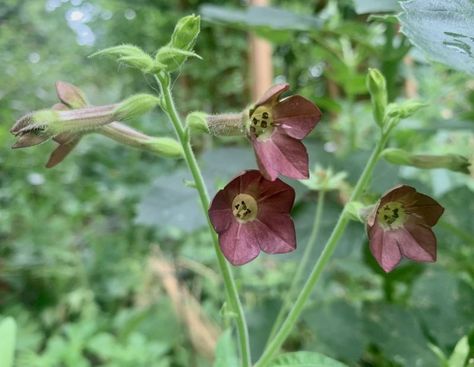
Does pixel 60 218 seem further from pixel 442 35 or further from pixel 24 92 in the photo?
pixel 442 35

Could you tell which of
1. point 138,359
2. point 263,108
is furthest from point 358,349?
point 263,108

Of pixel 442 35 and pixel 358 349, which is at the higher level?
pixel 442 35

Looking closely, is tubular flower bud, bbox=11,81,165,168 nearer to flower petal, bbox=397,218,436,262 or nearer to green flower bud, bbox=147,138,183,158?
green flower bud, bbox=147,138,183,158

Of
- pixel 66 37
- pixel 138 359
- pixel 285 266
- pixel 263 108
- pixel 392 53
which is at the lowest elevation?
pixel 285 266

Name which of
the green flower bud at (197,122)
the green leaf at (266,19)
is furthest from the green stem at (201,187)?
the green leaf at (266,19)

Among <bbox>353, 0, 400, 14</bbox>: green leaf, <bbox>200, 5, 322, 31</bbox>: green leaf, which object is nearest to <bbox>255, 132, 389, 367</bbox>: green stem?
<bbox>353, 0, 400, 14</bbox>: green leaf

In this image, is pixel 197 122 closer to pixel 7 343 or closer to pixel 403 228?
pixel 403 228

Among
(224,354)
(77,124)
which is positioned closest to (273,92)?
(77,124)
